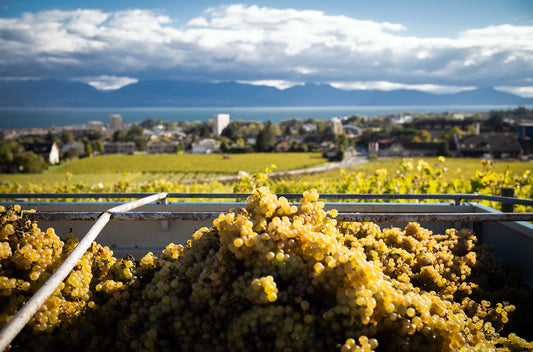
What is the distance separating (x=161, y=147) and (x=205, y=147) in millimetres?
16915

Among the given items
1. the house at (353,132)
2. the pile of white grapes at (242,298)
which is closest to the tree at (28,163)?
the pile of white grapes at (242,298)

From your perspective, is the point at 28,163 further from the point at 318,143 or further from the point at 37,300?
the point at 37,300

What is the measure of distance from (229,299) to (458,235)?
178 centimetres

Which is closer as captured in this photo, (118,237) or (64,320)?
(64,320)

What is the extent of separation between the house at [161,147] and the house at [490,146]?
75.6 meters

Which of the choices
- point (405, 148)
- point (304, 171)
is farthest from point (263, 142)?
point (304, 171)

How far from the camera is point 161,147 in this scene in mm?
109062

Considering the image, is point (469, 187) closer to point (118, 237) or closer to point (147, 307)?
point (118, 237)

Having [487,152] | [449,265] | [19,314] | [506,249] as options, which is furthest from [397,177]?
[487,152]

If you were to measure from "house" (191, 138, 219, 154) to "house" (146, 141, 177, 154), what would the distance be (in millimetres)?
7568

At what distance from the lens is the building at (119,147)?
4161 inches

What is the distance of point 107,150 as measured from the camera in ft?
347

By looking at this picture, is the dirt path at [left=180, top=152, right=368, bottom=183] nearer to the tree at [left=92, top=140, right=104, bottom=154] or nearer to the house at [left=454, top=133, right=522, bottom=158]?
the house at [left=454, top=133, right=522, bottom=158]

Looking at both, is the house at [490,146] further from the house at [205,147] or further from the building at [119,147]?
the building at [119,147]
